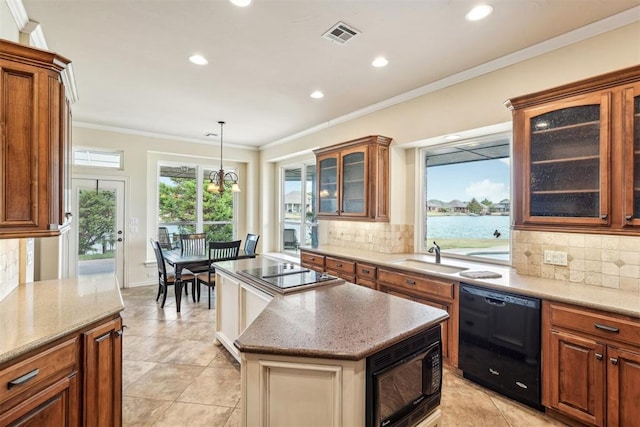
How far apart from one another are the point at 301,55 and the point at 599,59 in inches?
93.9

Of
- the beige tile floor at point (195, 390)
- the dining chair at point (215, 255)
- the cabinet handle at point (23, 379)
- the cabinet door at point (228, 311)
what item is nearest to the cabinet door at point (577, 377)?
the beige tile floor at point (195, 390)

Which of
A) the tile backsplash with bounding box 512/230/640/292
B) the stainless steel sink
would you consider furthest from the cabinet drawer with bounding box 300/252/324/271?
the tile backsplash with bounding box 512/230/640/292

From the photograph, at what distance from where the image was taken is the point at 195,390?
8.36 ft

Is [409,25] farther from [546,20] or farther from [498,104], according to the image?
[498,104]

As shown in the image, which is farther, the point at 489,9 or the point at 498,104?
the point at 498,104

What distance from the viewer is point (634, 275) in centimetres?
222

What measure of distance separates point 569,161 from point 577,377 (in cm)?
150

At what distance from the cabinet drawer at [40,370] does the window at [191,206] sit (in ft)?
16.2

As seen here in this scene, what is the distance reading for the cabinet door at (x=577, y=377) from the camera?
6.36 ft

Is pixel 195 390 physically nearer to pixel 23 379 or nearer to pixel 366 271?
pixel 23 379

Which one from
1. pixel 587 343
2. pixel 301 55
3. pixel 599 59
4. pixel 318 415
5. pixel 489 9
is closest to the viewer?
→ pixel 318 415

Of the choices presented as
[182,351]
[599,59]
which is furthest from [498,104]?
[182,351]

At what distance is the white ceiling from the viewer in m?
2.18

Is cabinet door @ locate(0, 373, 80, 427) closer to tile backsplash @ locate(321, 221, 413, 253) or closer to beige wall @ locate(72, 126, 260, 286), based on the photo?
tile backsplash @ locate(321, 221, 413, 253)
